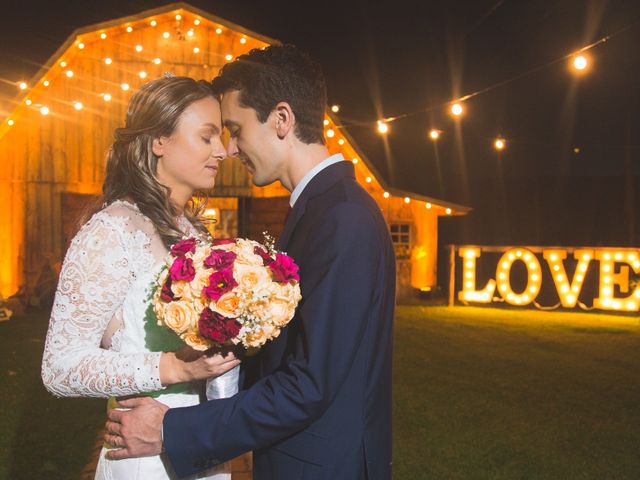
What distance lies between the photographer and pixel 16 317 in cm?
1293

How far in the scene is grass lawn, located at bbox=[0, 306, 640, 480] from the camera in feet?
17.6

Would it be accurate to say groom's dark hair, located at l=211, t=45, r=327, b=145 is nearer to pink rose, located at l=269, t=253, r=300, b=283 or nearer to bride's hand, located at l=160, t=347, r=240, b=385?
pink rose, located at l=269, t=253, r=300, b=283

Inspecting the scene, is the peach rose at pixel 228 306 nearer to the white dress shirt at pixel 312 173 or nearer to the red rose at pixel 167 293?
the red rose at pixel 167 293

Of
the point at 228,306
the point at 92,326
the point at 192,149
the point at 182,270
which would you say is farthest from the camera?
the point at 192,149

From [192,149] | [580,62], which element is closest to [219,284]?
[192,149]

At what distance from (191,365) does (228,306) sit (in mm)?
437

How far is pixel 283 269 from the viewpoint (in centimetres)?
185

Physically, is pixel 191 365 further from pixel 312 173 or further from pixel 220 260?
pixel 312 173

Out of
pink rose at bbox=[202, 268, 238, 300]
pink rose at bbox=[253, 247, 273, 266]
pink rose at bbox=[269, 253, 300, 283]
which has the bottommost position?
pink rose at bbox=[202, 268, 238, 300]

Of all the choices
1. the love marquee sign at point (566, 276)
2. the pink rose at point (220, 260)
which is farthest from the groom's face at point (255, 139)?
the love marquee sign at point (566, 276)

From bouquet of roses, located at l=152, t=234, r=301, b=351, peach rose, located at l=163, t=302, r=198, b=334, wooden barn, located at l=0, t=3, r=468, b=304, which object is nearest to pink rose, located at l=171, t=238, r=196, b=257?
bouquet of roses, located at l=152, t=234, r=301, b=351

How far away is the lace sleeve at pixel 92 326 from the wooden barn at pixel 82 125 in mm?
12290

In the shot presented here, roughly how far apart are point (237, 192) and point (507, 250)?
773 centimetres

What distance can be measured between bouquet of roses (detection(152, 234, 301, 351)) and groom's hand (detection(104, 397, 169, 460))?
384 mm
